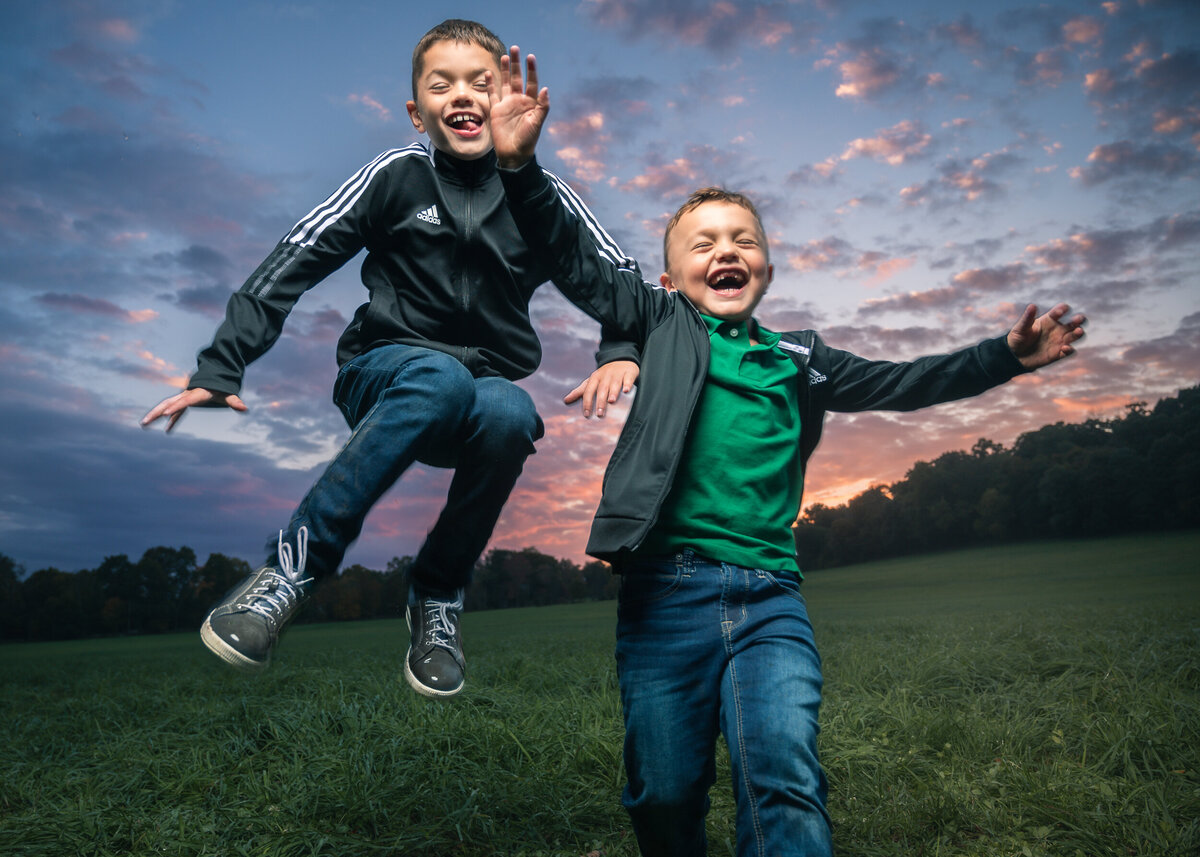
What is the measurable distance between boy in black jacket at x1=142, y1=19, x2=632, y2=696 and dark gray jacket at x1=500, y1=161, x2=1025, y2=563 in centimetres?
17

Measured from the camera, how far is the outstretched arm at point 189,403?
1948 millimetres

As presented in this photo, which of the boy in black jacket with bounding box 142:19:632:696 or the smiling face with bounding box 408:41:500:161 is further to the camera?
the smiling face with bounding box 408:41:500:161

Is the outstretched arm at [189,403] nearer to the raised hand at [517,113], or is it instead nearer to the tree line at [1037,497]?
the raised hand at [517,113]

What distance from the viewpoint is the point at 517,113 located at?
2033mm

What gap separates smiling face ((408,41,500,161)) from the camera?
2377 mm

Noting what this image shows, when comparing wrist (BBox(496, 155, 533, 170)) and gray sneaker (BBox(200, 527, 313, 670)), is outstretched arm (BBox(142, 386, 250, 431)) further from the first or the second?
wrist (BBox(496, 155, 533, 170))

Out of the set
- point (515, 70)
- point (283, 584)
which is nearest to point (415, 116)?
point (515, 70)

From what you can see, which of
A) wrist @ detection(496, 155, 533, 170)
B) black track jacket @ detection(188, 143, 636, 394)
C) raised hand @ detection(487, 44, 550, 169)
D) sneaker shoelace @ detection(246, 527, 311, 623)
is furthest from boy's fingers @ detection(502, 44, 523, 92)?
sneaker shoelace @ detection(246, 527, 311, 623)

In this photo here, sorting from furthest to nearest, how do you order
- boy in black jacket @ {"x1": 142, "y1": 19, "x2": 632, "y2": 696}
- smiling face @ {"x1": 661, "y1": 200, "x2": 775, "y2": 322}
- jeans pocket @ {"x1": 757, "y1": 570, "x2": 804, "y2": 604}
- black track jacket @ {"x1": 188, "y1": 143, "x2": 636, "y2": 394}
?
1. smiling face @ {"x1": 661, "y1": 200, "x2": 775, "y2": 322}
2. black track jacket @ {"x1": 188, "y1": 143, "x2": 636, "y2": 394}
3. jeans pocket @ {"x1": 757, "y1": 570, "x2": 804, "y2": 604}
4. boy in black jacket @ {"x1": 142, "y1": 19, "x2": 632, "y2": 696}

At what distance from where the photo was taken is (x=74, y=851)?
355 cm

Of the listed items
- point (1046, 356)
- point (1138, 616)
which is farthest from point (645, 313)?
point (1138, 616)

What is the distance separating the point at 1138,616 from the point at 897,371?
32.8 ft

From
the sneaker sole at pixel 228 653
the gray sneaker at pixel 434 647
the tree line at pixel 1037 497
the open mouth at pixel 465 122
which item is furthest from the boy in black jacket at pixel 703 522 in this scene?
the tree line at pixel 1037 497

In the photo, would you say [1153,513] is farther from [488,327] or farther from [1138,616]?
[488,327]
